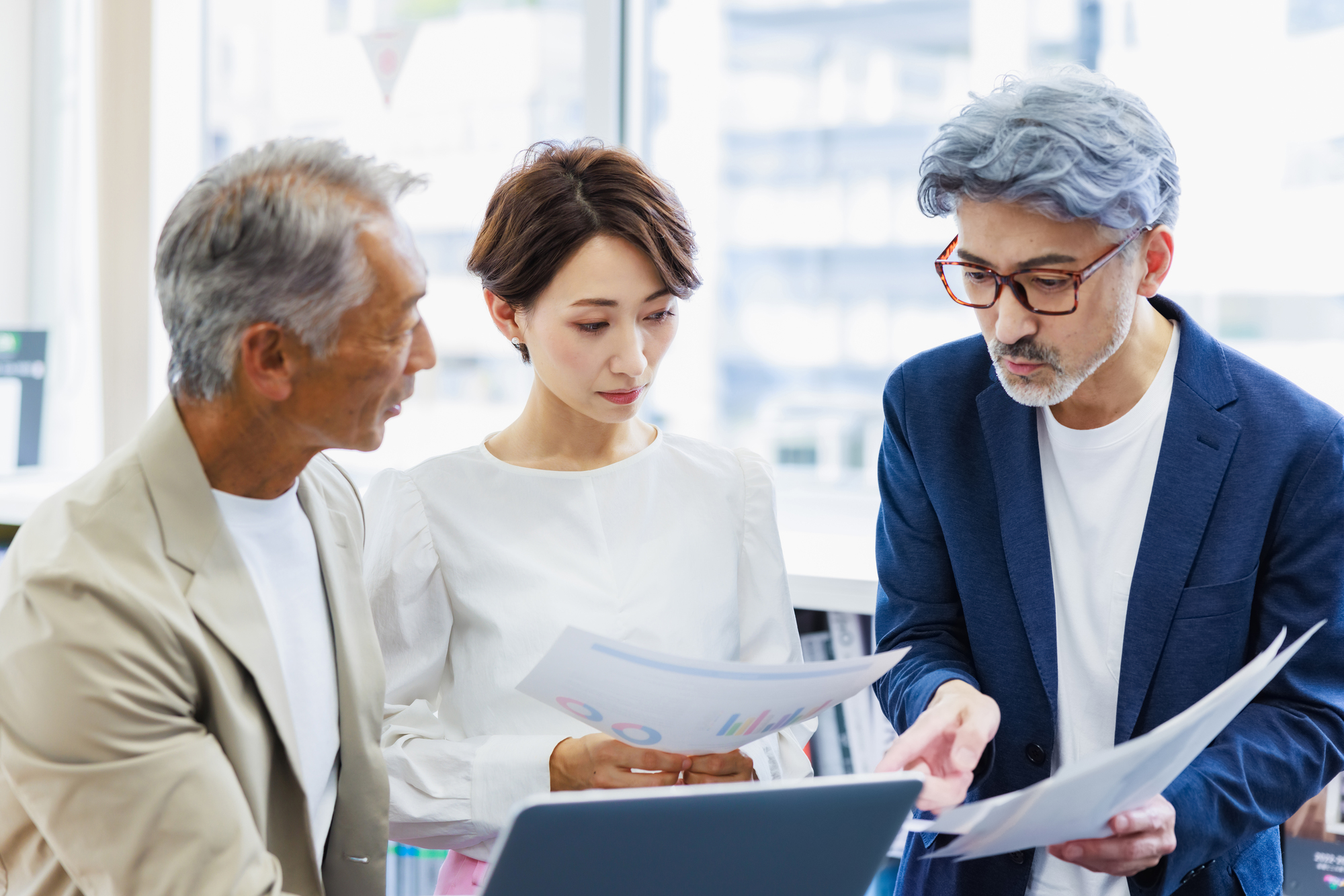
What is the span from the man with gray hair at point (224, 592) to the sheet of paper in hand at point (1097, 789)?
2.05ft

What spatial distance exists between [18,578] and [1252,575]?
132 cm

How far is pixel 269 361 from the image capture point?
101 cm

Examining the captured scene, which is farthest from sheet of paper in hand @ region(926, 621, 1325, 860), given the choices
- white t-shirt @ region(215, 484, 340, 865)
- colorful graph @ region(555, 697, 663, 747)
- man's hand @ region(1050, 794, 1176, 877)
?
white t-shirt @ region(215, 484, 340, 865)

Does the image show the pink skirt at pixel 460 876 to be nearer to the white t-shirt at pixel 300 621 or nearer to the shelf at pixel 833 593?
the white t-shirt at pixel 300 621

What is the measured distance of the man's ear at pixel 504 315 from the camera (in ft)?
4.83

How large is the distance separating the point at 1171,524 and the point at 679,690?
719 mm

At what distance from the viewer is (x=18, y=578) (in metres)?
0.92

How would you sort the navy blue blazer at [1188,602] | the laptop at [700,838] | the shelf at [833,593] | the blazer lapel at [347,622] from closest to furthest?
the laptop at [700,838] → the blazer lapel at [347,622] → the navy blue blazer at [1188,602] → the shelf at [833,593]

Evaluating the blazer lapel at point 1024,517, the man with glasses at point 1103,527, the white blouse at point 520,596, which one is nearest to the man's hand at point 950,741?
the man with glasses at point 1103,527

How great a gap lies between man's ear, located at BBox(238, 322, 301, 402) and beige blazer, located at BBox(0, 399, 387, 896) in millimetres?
88

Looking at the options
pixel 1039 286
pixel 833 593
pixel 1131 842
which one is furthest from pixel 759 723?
pixel 833 593

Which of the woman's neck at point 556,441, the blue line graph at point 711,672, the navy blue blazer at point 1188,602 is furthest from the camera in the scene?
the woman's neck at point 556,441

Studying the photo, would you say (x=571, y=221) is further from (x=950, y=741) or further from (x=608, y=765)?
(x=950, y=741)

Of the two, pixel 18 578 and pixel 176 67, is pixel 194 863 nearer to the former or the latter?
pixel 18 578
